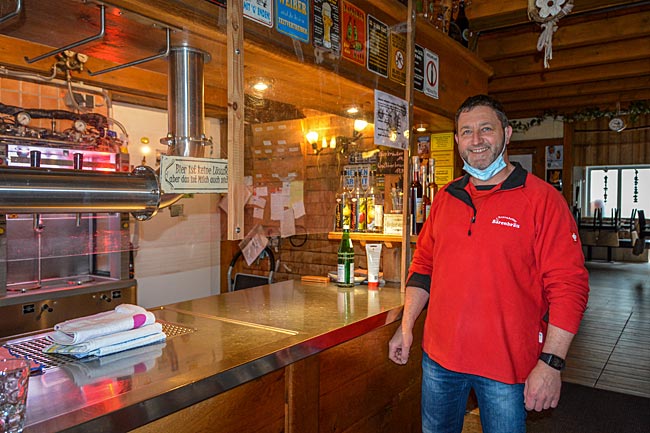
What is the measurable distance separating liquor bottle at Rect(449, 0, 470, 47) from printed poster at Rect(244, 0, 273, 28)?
1.93 metres

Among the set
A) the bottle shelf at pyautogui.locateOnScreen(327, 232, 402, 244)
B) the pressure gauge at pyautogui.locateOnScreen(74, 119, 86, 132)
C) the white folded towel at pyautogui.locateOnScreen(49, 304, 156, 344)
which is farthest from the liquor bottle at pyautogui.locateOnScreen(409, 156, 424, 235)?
the pressure gauge at pyautogui.locateOnScreen(74, 119, 86, 132)

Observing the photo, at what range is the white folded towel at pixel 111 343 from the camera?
149cm

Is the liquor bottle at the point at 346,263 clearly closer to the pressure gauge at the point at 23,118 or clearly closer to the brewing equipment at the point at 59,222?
the brewing equipment at the point at 59,222

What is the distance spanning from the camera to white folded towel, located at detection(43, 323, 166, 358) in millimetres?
1488

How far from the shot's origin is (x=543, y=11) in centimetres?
274

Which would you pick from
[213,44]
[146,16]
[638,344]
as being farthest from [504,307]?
[638,344]

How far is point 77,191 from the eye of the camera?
1582 millimetres

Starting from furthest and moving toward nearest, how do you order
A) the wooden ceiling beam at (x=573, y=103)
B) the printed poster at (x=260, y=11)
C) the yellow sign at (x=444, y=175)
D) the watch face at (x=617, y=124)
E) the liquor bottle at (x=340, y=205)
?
the watch face at (x=617, y=124) → the wooden ceiling beam at (x=573, y=103) → the yellow sign at (x=444, y=175) → the liquor bottle at (x=340, y=205) → the printed poster at (x=260, y=11)

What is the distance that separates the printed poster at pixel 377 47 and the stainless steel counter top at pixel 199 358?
116 cm

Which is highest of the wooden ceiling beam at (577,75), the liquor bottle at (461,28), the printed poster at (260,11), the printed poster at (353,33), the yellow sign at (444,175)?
the wooden ceiling beam at (577,75)

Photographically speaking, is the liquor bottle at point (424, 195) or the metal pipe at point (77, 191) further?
the liquor bottle at point (424, 195)

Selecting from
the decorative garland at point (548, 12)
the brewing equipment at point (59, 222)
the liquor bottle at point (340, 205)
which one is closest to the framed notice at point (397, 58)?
the liquor bottle at point (340, 205)

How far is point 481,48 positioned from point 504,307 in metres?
4.77

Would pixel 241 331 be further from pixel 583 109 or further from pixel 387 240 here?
pixel 583 109
